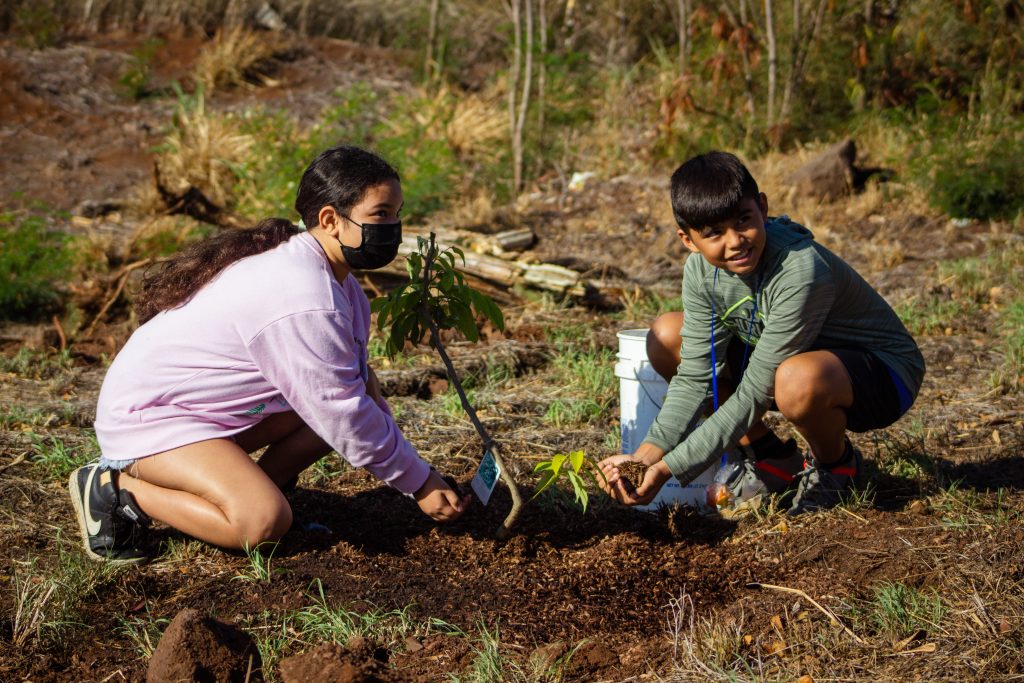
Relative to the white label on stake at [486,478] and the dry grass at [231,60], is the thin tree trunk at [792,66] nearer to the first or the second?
the dry grass at [231,60]

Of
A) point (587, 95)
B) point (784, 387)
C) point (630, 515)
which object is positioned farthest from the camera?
point (587, 95)

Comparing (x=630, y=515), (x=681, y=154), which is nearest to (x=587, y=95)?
(x=681, y=154)

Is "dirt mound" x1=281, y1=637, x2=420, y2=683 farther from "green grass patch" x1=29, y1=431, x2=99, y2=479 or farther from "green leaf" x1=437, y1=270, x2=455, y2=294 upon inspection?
"green grass patch" x1=29, y1=431, x2=99, y2=479

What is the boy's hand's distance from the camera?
2.58 metres

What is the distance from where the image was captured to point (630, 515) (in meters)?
3.10

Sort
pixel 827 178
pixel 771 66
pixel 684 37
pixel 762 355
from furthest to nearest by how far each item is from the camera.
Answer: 1. pixel 684 37
2. pixel 771 66
3. pixel 827 178
4. pixel 762 355

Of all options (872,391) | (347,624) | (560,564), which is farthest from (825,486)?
(347,624)

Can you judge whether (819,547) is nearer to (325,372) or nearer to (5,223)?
(325,372)

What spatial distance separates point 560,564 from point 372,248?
1.08 meters

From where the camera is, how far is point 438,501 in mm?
2654

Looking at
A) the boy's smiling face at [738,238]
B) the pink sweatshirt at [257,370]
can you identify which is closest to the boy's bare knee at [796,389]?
the boy's smiling face at [738,238]

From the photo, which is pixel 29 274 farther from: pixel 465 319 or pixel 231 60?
pixel 231 60

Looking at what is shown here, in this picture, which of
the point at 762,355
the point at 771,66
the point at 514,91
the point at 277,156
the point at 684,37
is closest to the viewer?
the point at 762,355

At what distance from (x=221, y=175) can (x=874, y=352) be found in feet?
21.4
